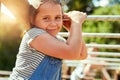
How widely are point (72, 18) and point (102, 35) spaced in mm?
907

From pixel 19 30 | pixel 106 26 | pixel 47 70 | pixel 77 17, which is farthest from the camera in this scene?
pixel 106 26

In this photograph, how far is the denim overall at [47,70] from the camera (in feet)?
4.50

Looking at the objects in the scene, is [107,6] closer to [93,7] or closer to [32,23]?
[93,7]

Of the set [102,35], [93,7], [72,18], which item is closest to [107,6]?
[93,7]

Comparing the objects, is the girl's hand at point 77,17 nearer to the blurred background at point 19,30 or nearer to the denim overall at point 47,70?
the denim overall at point 47,70

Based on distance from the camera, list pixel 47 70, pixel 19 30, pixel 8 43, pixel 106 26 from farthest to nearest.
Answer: pixel 8 43 → pixel 106 26 → pixel 19 30 → pixel 47 70

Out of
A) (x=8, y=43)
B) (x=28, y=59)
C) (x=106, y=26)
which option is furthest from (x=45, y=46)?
(x=8, y=43)

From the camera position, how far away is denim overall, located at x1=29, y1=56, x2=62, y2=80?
1371 mm

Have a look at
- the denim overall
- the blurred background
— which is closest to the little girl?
the denim overall

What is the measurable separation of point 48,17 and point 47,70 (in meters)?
0.18

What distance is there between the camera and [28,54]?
1.39 metres

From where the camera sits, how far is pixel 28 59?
138 cm

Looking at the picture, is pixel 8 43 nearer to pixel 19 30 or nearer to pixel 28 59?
pixel 19 30

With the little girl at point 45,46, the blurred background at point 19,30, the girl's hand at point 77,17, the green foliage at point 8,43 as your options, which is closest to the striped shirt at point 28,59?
the little girl at point 45,46
